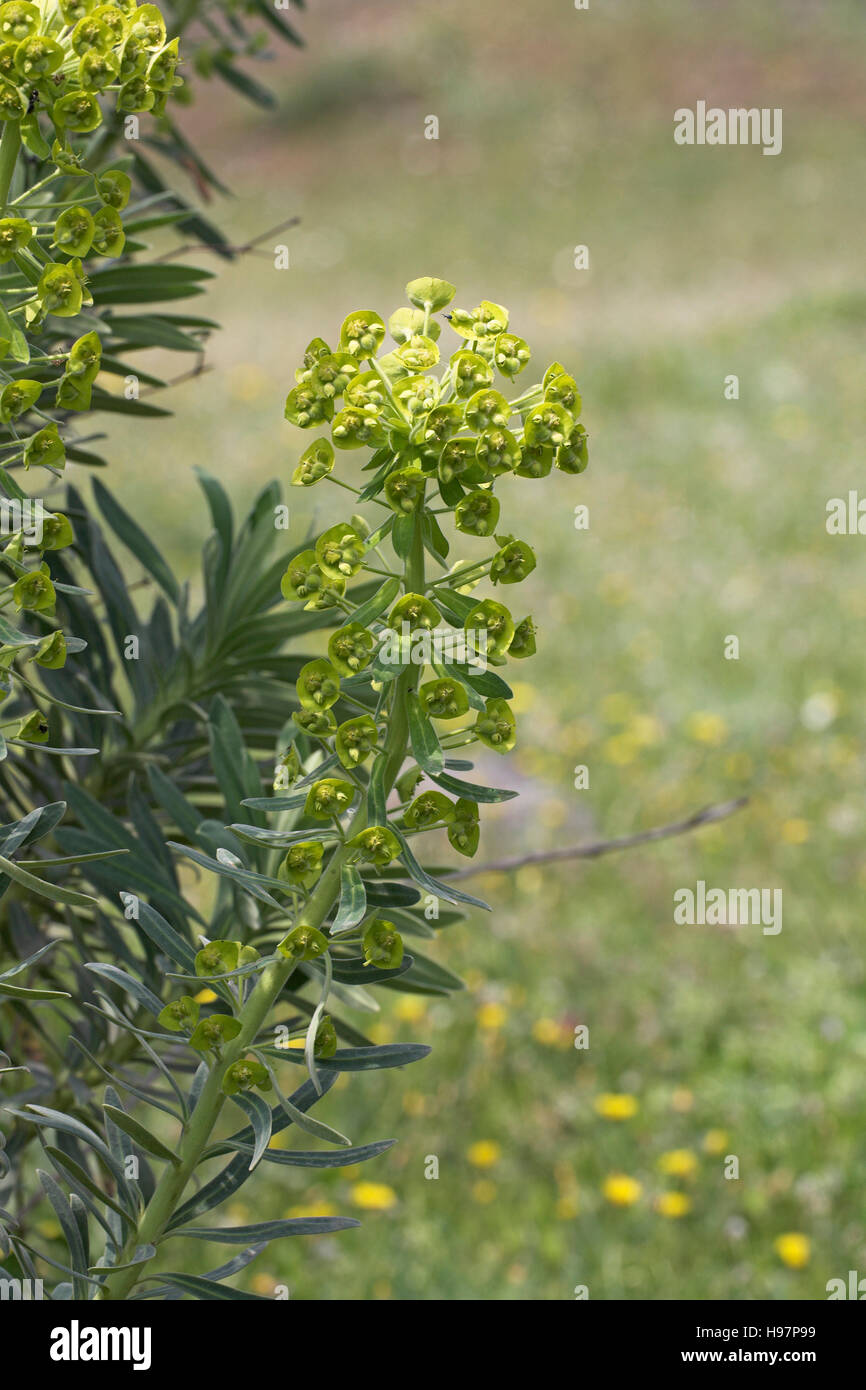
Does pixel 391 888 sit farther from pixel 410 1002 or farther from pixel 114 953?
pixel 410 1002

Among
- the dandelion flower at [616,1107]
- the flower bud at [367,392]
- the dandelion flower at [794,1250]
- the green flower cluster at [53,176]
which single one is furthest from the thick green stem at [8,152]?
the dandelion flower at [616,1107]

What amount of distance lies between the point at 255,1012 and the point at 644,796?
11.7 feet

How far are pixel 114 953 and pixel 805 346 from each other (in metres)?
8.71

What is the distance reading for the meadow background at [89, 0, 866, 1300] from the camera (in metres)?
2.64

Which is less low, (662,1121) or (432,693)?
(432,693)

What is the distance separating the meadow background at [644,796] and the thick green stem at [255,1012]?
0.46m

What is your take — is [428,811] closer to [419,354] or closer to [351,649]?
[351,649]

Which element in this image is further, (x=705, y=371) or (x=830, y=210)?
(x=830, y=210)

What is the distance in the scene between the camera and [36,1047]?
4.56 ft

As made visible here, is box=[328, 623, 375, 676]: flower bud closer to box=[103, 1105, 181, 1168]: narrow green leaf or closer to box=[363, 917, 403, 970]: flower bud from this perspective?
box=[363, 917, 403, 970]: flower bud

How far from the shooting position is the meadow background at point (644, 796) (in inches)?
104

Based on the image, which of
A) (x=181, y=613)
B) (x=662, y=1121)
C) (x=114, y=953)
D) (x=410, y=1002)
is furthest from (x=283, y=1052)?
(x=410, y=1002)

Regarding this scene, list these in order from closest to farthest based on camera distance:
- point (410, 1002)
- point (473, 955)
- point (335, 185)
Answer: point (410, 1002) → point (473, 955) → point (335, 185)
